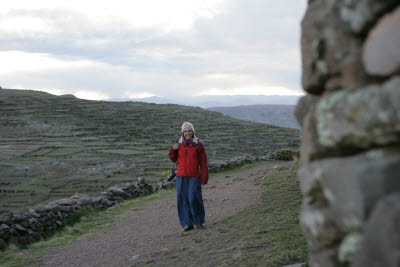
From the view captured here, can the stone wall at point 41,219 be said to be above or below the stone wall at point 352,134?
below

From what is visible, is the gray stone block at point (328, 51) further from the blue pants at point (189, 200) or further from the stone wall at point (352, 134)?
the blue pants at point (189, 200)

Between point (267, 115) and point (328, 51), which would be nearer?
point (328, 51)

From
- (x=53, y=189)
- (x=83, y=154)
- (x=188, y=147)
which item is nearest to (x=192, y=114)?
(x=83, y=154)

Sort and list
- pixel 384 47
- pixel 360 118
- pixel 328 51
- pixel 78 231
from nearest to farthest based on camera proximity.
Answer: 1. pixel 384 47
2. pixel 360 118
3. pixel 328 51
4. pixel 78 231

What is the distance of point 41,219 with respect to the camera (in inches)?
412

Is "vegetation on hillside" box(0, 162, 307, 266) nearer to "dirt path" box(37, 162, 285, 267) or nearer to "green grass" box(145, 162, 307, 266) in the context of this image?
"green grass" box(145, 162, 307, 266)

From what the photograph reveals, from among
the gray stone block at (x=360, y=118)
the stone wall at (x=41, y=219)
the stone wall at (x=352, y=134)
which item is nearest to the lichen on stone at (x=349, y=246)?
the stone wall at (x=352, y=134)

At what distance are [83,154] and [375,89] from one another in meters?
28.3

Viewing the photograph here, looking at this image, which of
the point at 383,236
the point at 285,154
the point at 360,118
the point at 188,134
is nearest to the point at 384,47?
the point at 360,118

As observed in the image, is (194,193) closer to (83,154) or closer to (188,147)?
(188,147)

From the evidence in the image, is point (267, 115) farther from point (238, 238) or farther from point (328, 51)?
point (328, 51)

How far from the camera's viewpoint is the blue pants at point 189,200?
823 centimetres

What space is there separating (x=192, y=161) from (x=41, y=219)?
16.3 feet

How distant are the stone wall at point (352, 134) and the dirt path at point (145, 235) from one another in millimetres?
4538
